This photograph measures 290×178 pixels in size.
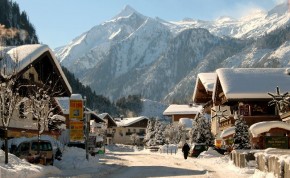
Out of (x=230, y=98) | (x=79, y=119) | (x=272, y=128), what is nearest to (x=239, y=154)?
(x=272, y=128)

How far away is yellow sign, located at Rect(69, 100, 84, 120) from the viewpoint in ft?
124

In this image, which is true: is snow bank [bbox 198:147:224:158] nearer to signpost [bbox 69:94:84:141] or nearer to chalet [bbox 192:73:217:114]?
chalet [bbox 192:73:217:114]

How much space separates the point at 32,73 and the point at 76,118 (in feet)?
28.3

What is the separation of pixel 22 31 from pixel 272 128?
6701 inches

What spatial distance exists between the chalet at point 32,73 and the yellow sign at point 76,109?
4.36 metres

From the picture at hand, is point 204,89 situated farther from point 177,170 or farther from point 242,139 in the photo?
point 177,170

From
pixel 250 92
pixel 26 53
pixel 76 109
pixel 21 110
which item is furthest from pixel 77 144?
pixel 250 92

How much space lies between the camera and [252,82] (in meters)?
52.9

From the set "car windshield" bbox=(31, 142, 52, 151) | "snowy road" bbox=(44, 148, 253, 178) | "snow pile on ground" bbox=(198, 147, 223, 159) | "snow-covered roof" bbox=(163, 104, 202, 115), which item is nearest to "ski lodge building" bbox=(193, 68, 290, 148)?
"snow pile on ground" bbox=(198, 147, 223, 159)

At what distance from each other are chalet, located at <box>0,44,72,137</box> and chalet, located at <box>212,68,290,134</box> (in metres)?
16.6

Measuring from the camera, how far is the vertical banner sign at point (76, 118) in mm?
37969

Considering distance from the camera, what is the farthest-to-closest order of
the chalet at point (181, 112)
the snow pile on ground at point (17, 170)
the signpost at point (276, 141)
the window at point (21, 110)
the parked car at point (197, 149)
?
the chalet at point (181, 112) → the parked car at point (197, 149) → the window at point (21, 110) → the signpost at point (276, 141) → the snow pile on ground at point (17, 170)

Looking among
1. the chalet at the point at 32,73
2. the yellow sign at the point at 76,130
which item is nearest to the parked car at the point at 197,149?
the chalet at the point at 32,73

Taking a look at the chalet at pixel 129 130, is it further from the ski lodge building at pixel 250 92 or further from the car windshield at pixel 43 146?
the car windshield at pixel 43 146
